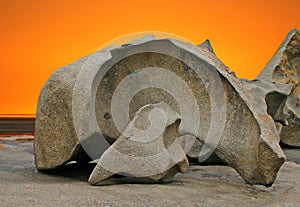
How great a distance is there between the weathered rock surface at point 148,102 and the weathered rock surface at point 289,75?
496 cm

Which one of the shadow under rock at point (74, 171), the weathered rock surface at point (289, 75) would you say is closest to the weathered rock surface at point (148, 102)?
the shadow under rock at point (74, 171)

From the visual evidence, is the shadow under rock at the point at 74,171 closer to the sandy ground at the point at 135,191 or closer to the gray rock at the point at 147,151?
the sandy ground at the point at 135,191

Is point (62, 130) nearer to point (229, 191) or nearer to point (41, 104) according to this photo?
point (41, 104)

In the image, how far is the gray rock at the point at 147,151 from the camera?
4.46 metres

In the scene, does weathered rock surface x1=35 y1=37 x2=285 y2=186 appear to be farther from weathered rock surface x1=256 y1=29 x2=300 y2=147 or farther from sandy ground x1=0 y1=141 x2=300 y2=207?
weathered rock surface x1=256 y1=29 x2=300 y2=147

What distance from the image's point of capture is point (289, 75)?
1004 centimetres

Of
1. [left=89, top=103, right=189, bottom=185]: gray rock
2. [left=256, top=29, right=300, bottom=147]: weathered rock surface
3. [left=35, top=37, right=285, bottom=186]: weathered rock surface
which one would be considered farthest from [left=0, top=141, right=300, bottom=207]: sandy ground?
[left=256, top=29, right=300, bottom=147]: weathered rock surface

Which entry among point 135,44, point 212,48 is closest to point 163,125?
point 135,44

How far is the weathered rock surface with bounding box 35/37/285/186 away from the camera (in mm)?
4688

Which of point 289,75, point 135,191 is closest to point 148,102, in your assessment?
point 135,191

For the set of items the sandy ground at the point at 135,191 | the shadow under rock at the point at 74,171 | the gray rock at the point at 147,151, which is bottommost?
the shadow under rock at the point at 74,171

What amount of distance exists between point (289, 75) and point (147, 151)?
657 centimetres

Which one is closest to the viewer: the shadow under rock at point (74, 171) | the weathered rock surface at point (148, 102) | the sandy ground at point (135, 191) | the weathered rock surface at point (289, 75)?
the sandy ground at point (135, 191)

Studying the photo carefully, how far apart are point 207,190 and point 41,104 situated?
2.26 m
